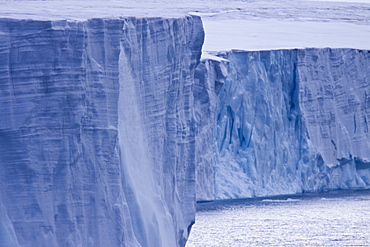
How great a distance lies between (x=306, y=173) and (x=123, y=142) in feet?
30.1

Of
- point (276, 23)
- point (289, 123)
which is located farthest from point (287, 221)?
point (276, 23)

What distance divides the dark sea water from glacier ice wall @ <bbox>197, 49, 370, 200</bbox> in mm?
252

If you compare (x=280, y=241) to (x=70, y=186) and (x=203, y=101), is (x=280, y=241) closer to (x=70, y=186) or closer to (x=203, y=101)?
(x=203, y=101)

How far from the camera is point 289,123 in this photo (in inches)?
696

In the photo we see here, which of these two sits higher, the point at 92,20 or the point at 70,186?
the point at 92,20

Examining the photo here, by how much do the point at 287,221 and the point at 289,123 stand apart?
267 cm

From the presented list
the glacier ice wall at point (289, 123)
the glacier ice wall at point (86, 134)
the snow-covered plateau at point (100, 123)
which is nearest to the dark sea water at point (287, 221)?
the glacier ice wall at point (289, 123)

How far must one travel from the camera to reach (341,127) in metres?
18.5

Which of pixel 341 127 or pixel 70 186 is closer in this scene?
pixel 70 186

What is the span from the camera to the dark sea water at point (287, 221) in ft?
45.8

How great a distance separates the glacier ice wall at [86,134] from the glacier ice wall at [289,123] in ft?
20.3

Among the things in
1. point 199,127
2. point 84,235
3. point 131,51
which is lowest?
point 199,127

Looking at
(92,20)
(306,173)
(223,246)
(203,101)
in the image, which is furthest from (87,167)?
(306,173)

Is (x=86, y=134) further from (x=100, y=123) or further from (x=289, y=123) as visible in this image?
(x=289, y=123)
